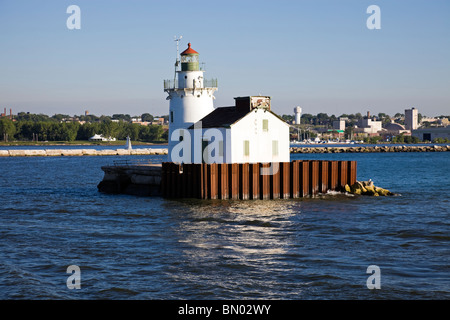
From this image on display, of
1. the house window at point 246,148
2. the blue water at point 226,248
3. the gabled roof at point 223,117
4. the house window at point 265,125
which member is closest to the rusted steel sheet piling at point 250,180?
the blue water at point 226,248

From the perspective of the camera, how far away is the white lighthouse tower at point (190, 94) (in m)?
43.5

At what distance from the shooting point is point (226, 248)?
2311cm

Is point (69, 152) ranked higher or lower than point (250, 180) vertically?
higher

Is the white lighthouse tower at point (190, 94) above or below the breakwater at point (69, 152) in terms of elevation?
above

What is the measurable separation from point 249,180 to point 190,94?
9994mm

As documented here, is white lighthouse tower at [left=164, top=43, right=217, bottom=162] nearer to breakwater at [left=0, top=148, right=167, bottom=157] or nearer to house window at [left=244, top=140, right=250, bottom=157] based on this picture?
house window at [left=244, top=140, right=250, bottom=157]

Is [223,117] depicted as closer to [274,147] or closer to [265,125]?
[265,125]

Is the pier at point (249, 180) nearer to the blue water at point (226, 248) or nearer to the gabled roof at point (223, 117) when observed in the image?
the blue water at point (226, 248)

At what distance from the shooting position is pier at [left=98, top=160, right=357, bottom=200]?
119 ft

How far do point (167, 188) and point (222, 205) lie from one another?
6075 mm

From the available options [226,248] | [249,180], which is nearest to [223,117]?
[249,180]

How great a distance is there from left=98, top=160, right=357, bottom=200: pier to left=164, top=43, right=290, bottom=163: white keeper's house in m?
2.15
